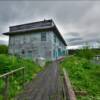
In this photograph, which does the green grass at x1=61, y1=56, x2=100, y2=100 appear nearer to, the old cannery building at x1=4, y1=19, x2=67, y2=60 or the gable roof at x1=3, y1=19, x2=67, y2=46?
the old cannery building at x1=4, y1=19, x2=67, y2=60

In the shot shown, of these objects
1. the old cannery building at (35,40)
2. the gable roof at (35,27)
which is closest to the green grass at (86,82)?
the old cannery building at (35,40)

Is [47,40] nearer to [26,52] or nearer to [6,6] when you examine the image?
[26,52]

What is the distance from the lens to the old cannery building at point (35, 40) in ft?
62.6

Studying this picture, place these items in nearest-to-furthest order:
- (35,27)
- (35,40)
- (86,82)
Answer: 1. (86,82)
2. (35,40)
3. (35,27)

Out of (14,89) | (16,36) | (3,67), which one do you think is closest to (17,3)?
(3,67)

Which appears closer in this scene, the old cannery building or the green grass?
the green grass

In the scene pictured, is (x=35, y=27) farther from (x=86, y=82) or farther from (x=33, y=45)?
(x=86, y=82)

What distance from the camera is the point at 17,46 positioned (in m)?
22.5

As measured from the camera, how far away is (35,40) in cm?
2038


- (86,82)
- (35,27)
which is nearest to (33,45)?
(35,27)

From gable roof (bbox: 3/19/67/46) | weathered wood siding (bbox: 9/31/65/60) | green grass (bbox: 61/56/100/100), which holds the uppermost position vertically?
gable roof (bbox: 3/19/67/46)

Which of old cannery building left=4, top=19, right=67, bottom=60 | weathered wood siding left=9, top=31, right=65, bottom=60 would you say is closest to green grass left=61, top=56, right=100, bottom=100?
weathered wood siding left=9, top=31, right=65, bottom=60

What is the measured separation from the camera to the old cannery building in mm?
19094

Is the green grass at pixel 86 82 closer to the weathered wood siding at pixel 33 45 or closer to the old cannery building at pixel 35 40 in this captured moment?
the weathered wood siding at pixel 33 45
